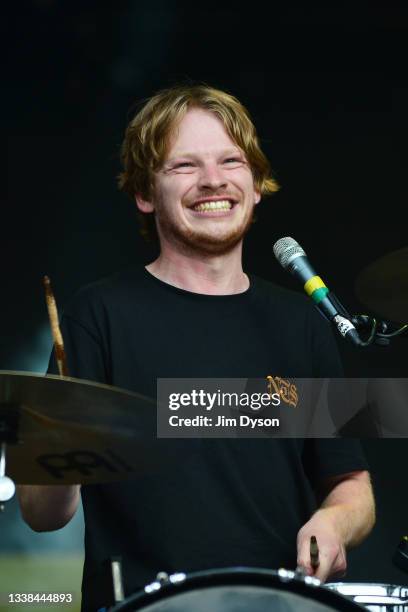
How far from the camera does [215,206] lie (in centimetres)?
283

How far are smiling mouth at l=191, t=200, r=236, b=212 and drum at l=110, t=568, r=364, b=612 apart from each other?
123 cm

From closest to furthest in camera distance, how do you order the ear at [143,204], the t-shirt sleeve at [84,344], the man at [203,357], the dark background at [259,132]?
the man at [203,357] < the t-shirt sleeve at [84,344] < the ear at [143,204] < the dark background at [259,132]

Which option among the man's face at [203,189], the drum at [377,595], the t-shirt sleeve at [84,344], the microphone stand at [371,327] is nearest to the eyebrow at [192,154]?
the man's face at [203,189]

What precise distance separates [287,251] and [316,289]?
135mm

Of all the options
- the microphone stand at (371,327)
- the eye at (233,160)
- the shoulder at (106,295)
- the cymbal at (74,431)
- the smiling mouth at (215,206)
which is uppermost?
the eye at (233,160)

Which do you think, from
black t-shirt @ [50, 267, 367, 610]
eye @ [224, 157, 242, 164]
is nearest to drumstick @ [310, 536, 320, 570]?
black t-shirt @ [50, 267, 367, 610]

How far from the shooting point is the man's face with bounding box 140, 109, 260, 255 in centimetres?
283

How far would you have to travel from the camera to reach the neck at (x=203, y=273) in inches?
112

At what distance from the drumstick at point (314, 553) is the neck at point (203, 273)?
32.0 inches

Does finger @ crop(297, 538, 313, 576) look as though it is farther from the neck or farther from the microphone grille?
the neck

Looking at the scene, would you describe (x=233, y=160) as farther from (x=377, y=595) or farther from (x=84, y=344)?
(x=377, y=595)

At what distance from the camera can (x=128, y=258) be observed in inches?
131

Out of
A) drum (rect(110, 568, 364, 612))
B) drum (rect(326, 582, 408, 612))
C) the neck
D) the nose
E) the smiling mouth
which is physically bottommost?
drum (rect(110, 568, 364, 612))

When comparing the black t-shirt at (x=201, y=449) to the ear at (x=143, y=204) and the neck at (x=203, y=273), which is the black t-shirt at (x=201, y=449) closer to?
the neck at (x=203, y=273)
